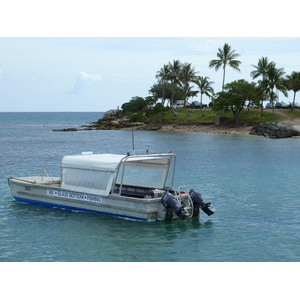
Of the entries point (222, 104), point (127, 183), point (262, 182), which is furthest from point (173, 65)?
point (127, 183)

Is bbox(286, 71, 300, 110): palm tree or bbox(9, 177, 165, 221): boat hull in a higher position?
bbox(286, 71, 300, 110): palm tree

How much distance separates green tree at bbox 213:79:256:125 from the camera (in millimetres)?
87938

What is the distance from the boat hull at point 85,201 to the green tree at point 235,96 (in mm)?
67030

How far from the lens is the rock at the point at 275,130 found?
72.8 meters

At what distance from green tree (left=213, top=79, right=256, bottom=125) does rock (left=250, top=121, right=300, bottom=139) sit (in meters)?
10.7

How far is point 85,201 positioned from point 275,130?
57.3 meters

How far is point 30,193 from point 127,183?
501 centimetres

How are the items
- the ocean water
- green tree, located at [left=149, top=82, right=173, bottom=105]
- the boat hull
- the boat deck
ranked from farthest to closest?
green tree, located at [left=149, top=82, right=173, bottom=105]
the boat deck
the boat hull
the ocean water

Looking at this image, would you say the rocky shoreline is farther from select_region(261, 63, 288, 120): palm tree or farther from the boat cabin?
the boat cabin

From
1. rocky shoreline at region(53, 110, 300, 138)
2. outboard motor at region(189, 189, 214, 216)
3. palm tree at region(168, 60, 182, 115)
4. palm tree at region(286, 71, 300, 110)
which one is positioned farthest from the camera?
palm tree at region(168, 60, 182, 115)

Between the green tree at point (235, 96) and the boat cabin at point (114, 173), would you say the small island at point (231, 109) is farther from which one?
the boat cabin at point (114, 173)

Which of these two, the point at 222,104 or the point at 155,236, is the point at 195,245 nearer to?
the point at 155,236

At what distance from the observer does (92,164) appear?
2205 cm

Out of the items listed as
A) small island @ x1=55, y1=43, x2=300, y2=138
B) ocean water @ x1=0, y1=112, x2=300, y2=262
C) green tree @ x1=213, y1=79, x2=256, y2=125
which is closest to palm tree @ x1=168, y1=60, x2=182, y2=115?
small island @ x1=55, y1=43, x2=300, y2=138
